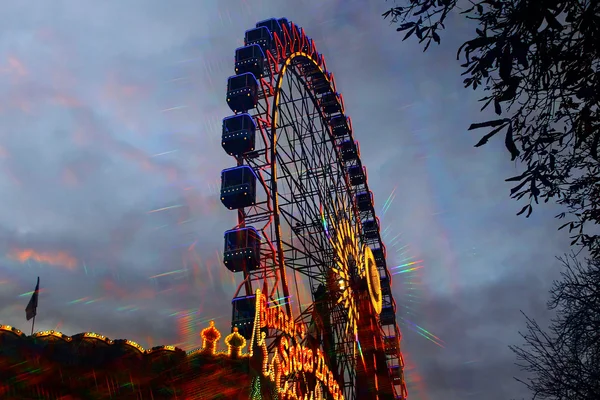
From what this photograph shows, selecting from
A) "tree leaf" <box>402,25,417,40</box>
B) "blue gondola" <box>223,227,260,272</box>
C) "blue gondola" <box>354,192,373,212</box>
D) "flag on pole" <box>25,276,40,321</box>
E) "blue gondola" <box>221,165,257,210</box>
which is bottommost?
"tree leaf" <box>402,25,417,40</box>

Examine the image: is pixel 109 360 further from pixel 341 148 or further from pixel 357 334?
pixel 341 148

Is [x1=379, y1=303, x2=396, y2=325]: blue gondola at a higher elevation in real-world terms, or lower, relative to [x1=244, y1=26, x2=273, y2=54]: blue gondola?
lower

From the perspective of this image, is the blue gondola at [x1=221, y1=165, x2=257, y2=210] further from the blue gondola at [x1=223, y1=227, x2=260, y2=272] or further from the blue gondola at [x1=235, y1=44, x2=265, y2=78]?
the blue gondola at [x1=235, y1=44, x2=265, y2=78]

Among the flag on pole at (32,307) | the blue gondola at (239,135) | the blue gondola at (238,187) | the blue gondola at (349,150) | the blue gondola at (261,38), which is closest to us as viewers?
the flag on pole at (32,307)

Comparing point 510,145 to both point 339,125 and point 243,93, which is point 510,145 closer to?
point 243,93

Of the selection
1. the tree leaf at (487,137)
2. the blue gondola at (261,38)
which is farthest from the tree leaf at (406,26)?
the blue gondola at (261,38)

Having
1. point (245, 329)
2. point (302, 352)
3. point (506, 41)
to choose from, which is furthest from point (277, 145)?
point (506, 41)

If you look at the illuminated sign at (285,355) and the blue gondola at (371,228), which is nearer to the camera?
the illuminated sign at (285,355)

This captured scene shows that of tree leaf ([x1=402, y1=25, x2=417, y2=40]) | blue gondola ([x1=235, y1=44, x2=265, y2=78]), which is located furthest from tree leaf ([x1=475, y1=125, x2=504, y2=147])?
blue gondola ([x1=235, y1=44, x2=265, y2=78])

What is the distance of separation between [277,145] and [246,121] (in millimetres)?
1489

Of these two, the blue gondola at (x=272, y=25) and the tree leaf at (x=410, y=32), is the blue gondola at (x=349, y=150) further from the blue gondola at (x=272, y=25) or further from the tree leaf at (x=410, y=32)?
the tree leaf at (x=410, y=32)

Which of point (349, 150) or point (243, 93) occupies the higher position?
point (349, 150)

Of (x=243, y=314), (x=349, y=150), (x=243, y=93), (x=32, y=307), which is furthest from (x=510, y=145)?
(x=349, y=150)

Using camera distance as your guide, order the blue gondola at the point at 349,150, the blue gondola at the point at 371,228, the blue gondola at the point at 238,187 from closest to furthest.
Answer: the blue gondola at the point at 238,187 < the blue gondola at the point at 349,150 < the blue gondola at the point at 371,228
